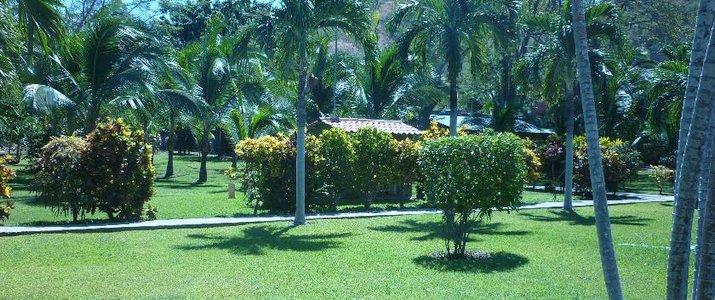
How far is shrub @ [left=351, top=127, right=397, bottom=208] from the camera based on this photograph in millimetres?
20266

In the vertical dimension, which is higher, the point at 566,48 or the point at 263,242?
the point at 566,48

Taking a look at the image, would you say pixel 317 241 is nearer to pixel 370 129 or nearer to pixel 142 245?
pixel 142 245

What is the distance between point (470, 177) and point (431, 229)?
463 centimetres

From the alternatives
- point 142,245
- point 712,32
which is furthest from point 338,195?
point 712,32

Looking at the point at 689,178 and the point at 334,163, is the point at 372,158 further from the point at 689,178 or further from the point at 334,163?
the point at 689,178

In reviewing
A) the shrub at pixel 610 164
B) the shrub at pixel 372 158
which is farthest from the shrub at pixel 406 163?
the shrub at pixel 610 164

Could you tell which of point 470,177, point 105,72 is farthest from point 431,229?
point 105,72

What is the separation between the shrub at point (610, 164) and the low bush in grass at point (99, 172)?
15880mm

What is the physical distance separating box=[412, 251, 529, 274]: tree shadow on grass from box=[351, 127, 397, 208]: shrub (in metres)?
8.30

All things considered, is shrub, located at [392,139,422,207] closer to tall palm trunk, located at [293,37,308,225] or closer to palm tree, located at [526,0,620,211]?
palm tree, located at [526,0,620,211]

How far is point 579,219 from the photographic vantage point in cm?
1927

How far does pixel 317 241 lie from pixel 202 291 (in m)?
5.04

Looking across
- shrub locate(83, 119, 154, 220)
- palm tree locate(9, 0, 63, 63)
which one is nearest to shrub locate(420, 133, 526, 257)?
palm tree locate(9, 0, 63, 63)

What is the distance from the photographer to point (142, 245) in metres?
12.7
